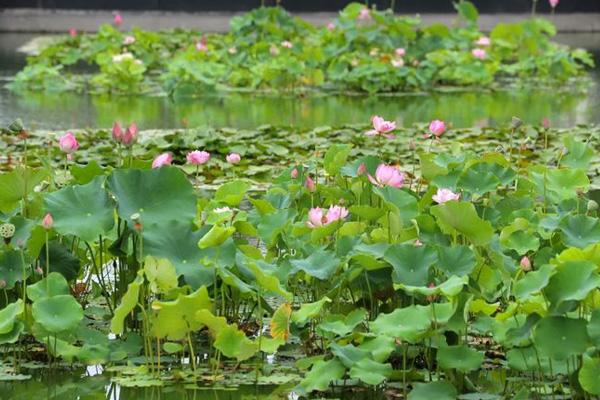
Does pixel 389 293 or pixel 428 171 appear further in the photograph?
pixel 428 171

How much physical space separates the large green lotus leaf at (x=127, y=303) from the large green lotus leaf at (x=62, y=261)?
1.05 feet

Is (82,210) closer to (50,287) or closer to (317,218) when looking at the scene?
(50,287)

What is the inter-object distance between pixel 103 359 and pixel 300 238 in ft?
1.99

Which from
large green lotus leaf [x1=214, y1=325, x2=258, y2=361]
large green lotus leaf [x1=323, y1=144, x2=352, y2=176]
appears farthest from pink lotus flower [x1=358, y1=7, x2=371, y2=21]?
large green lotus leaf [x1=214, y1=325, x2=258, y2=361]

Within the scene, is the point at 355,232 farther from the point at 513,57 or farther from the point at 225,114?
the point at 513,57

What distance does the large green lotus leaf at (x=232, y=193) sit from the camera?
12.0ft

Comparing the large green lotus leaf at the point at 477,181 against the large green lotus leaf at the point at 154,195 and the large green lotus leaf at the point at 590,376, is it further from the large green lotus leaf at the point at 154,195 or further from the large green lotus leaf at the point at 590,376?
the large green lotus leaf at the point at 590,376

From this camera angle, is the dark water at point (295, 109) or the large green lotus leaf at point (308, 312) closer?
the large green lotus leaf at point (308, 312)

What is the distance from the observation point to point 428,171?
3.67 meters

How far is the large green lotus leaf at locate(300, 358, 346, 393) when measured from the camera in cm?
283

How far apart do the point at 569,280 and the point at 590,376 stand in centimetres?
19

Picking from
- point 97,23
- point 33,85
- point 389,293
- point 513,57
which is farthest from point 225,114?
→ point 97,23

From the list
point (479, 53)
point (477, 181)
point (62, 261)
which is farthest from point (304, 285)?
point (479, 53)

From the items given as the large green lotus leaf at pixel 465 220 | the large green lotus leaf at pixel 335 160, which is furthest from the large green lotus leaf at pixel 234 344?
the large green lotus leaf at pixel 335 160
